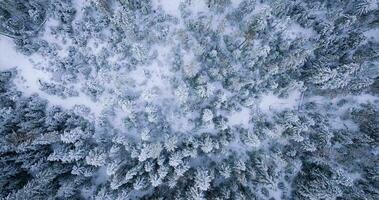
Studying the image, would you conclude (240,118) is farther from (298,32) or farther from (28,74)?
(28,74)

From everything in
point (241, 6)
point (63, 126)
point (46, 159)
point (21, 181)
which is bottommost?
point (21, 181)

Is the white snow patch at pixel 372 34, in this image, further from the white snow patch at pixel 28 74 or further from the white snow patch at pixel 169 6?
the white snow patch at pixel 28 74

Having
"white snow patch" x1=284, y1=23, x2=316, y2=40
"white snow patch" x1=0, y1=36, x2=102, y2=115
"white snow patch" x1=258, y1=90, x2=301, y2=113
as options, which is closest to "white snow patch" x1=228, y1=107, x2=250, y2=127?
"white snow patch" x1=258, y1=90, x2=301, y2=113

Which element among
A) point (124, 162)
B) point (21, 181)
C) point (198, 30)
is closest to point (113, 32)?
point (198, 30)

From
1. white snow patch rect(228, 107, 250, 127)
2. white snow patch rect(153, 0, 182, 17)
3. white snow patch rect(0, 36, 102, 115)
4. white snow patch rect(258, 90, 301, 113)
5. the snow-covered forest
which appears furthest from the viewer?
white snow patch rect(258, 90, 301, 113)

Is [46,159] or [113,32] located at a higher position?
[113,32]

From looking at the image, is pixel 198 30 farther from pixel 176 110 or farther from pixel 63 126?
pixel 63 126

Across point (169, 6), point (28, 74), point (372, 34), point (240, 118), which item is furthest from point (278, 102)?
point (28, 74)

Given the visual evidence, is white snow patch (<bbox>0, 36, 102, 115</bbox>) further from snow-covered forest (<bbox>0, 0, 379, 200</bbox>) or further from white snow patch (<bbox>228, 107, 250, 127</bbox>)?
white snow patch (<bbox>228, 107, 250, 127</bbox>)
